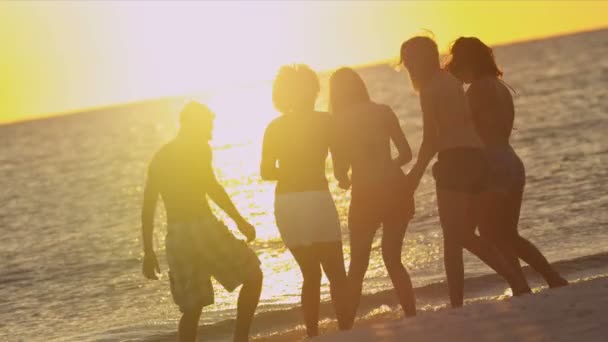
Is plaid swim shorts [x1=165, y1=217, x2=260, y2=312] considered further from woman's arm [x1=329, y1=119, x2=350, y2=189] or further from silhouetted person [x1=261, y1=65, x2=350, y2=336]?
woman's arm [x1=329, y1=119, x2=350, y2=189]

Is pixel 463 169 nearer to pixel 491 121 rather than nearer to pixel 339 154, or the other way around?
pixel 491 121

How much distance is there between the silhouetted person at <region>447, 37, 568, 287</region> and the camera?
928 cm

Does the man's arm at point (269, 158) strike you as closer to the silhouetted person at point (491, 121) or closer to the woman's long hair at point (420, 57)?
the woman's long hair at point (420, 57)

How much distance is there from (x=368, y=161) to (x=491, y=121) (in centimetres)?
103

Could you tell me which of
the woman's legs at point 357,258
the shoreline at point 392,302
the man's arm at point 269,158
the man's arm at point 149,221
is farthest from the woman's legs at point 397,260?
the shoreline at point 392,302

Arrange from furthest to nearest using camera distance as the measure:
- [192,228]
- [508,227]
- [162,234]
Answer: [162,234]
[508,227]
[192,228]

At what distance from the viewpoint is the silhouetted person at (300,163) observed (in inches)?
348


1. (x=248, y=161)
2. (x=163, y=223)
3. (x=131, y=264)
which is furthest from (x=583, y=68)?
(x=131, y=264)

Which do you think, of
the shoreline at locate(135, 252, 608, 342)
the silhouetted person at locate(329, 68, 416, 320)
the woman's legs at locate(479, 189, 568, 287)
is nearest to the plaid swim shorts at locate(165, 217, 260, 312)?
the silhouetted person at locate(329, 68, 416, 320)

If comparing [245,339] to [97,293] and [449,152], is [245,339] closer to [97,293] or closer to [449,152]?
[449,152]

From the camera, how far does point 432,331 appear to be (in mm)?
8383

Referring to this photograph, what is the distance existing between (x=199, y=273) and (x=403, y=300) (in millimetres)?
1632

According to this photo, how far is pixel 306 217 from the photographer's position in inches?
348

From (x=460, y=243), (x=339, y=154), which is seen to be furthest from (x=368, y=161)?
(x=460, y=243)
